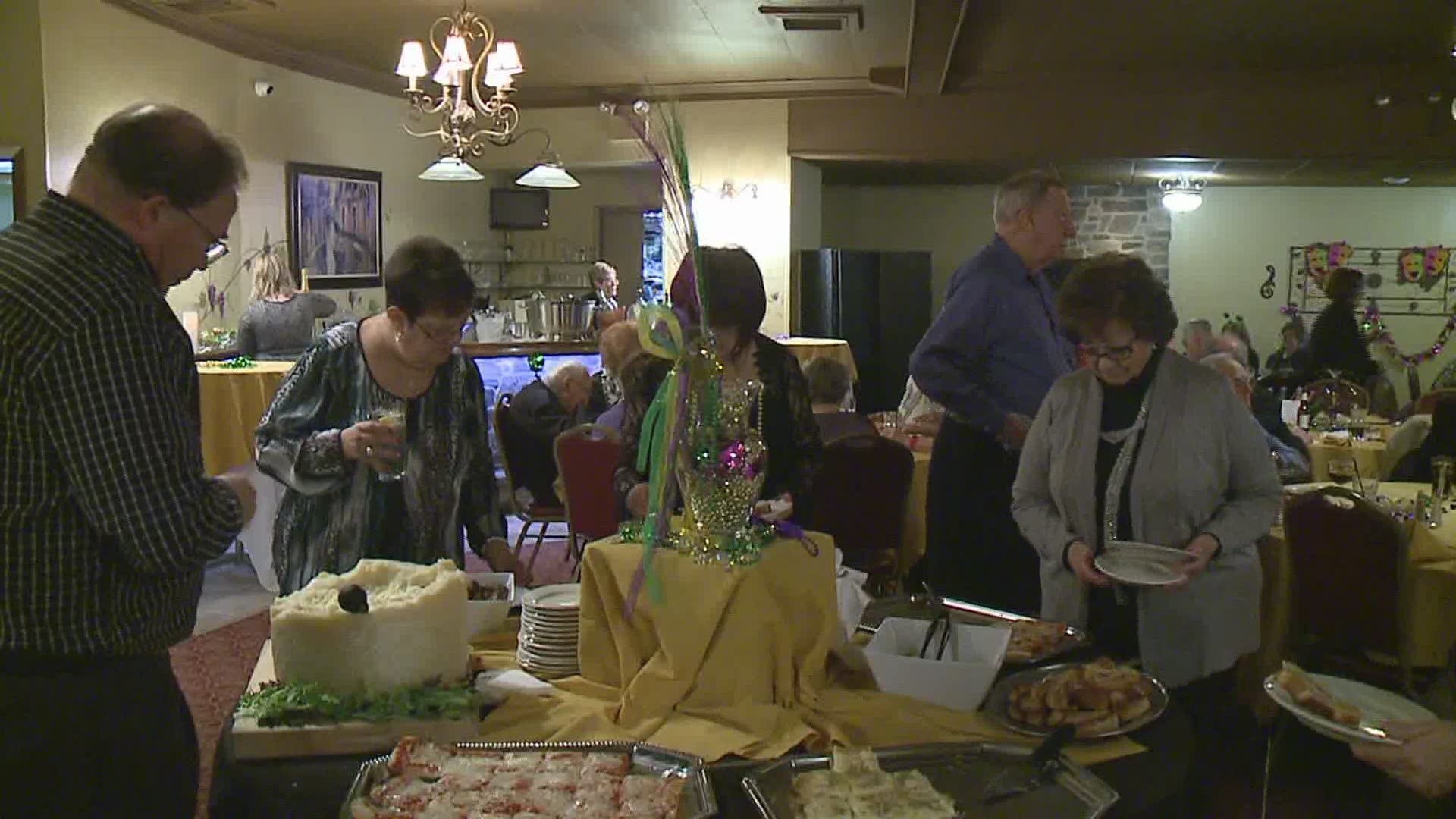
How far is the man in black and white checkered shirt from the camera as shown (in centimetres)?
135

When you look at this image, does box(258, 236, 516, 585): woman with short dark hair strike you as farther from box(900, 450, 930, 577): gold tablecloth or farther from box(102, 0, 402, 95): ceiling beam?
box(102, 0, 402, 95): ceiling beam

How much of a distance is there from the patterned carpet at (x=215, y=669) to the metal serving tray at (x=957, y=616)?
1.88 m

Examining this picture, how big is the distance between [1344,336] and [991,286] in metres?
5.05

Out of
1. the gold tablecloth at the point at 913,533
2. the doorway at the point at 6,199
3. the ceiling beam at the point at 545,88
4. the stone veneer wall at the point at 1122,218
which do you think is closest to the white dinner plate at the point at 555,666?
the gold tablecloth at the point at 913,533

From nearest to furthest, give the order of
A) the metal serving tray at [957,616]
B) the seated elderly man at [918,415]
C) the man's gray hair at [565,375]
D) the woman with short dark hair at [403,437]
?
1. the metal serving tray at [957,616]
2. the woman with short dark hair at [403,437]
3. the seated elderly man at [918,415]
4. the man's gray hair at [565,375]

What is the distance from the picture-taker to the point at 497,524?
2340 millimetres

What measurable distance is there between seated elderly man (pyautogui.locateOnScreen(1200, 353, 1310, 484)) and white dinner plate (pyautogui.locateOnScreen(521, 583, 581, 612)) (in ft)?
10.4

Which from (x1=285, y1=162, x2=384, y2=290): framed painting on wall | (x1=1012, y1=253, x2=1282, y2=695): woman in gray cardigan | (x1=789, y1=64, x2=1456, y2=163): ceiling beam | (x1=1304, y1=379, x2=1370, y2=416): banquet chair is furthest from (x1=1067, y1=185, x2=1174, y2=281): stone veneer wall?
(x1=1012, y1=253, x2=1282, y2=695): woman in gray cardigan

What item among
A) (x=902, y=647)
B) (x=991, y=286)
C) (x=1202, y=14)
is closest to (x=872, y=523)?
(x=991, y=286)

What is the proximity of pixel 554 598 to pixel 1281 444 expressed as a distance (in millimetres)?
3627

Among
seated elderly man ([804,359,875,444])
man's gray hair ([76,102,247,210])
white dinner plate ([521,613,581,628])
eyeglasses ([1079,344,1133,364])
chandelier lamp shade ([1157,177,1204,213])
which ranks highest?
chandelier lamp shade ([1157,177,1204,213])

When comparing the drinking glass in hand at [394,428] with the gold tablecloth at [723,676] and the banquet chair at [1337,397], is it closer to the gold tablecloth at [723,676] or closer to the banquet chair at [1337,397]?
the gold tablecloth at [723,676]

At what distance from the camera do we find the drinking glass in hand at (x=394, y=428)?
2.01 meters

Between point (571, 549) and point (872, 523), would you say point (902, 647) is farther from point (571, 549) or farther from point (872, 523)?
point (571, 549)
